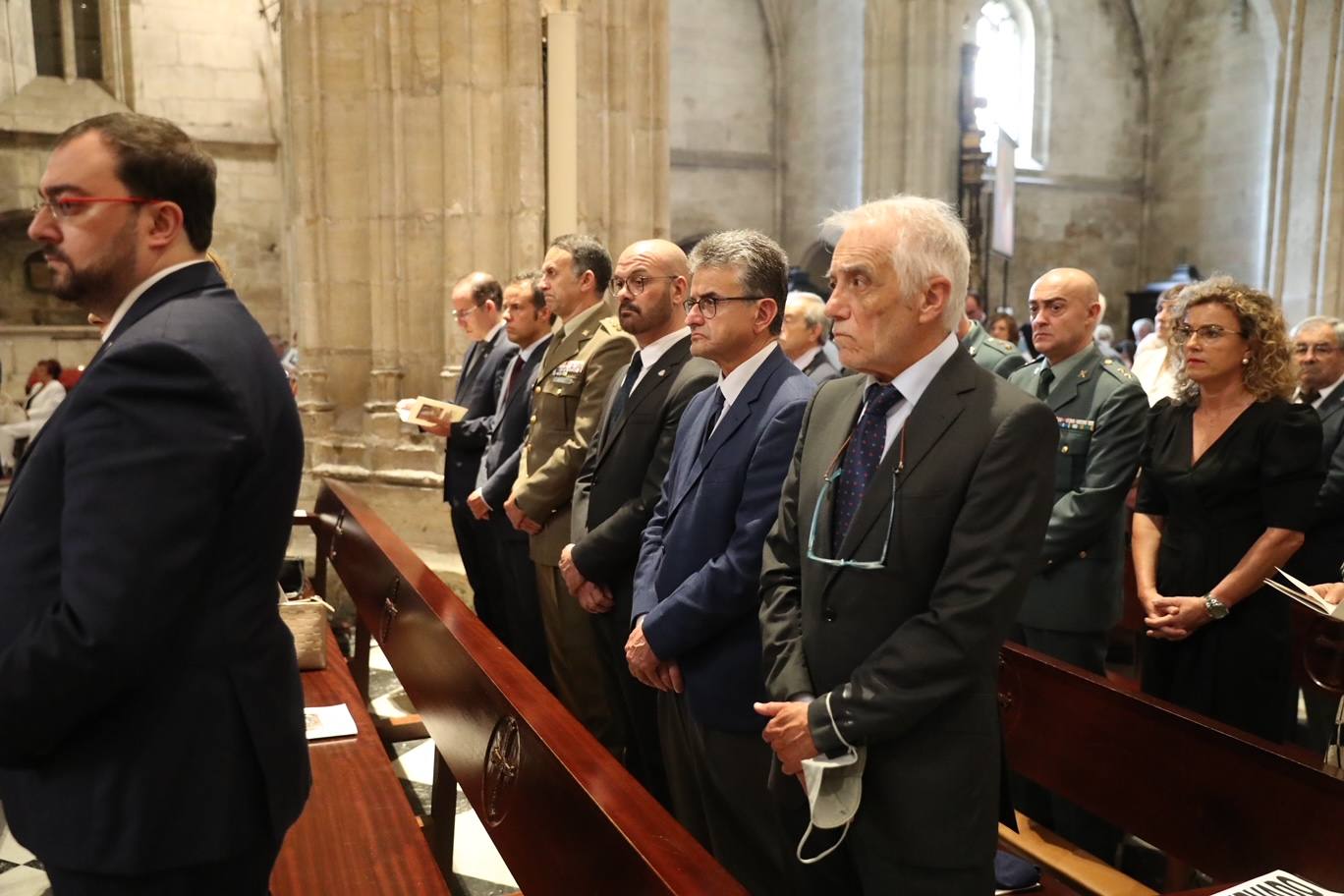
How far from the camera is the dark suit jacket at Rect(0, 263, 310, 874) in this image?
3.67 ft

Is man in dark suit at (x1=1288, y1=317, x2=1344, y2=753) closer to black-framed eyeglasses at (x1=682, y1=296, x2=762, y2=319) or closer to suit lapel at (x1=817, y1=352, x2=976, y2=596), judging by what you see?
black-framed eyeglasses at (x1=682, y1=296, x2=762, y2=319)

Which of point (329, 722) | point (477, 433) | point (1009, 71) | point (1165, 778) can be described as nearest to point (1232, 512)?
point (1165, 778)

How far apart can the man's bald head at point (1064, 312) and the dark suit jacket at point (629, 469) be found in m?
0.99

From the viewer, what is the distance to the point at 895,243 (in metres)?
1.65

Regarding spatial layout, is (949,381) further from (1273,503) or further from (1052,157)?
(1052,157)

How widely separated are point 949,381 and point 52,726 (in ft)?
4.19

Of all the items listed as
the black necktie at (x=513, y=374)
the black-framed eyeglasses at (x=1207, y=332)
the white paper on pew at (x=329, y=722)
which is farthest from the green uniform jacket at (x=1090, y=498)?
the black necktie at (x=513, y=374)

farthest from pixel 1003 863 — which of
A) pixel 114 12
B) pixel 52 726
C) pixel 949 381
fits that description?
pixel 114 12

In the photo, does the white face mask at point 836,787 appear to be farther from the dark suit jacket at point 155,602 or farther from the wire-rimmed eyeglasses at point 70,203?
the wire-rimmed eyeglasses at point 70,203

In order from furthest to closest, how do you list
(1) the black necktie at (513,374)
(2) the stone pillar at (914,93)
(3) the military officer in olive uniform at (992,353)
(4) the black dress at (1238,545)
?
(2) the stone pillar at (914,93), (1) the black necktie at (513,374), (3) the military officer in olive uniform at (992,353), (4) the black dress at (1238,545)

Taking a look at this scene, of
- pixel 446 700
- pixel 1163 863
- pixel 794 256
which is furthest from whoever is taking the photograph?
pixel 794 256

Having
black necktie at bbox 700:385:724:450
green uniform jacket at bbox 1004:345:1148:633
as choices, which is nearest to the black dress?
green uniform jacket at bbox 1004:345:1148:633

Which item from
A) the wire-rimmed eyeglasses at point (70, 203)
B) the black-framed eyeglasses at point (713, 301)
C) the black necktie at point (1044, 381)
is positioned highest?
the wire-rimmed eyeglasses at point (70, 203)

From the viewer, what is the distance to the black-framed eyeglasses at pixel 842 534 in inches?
62.1
